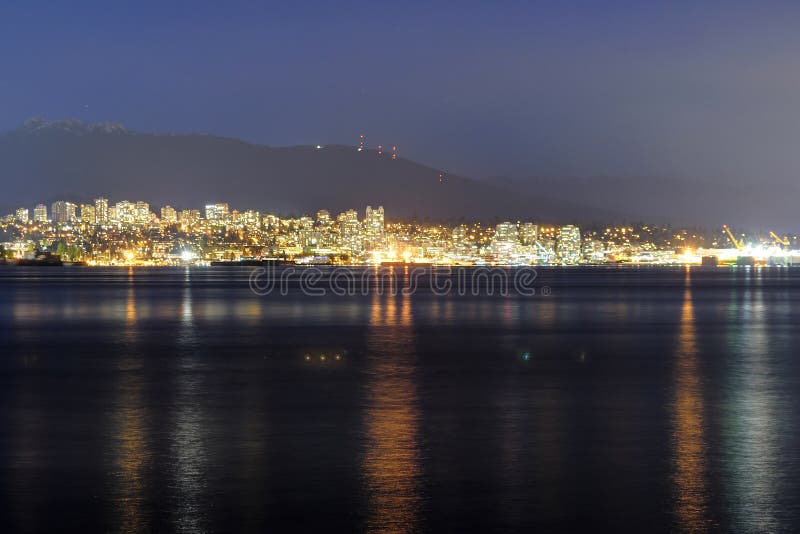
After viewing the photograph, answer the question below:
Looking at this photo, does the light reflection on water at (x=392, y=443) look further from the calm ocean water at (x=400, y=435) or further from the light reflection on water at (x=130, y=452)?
the light reflection on water at (x=130, y=452)

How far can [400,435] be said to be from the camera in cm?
1345

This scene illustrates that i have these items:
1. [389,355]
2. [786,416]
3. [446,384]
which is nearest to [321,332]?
[389,355]

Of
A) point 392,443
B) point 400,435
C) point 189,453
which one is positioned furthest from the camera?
point 400,435

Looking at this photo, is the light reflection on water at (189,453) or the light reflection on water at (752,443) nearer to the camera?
the light reflection on water at (189,453)

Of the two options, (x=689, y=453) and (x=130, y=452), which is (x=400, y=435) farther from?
(x=689, y=453)

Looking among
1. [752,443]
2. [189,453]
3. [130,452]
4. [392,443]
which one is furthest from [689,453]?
[130,452]

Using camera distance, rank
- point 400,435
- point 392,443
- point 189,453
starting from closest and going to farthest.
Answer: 1. point 189,453
2. point 392,443
3. point 400,435

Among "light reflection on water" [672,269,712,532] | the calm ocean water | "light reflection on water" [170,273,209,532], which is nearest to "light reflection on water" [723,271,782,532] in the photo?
the calm ocean water

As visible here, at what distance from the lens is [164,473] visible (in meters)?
10.9

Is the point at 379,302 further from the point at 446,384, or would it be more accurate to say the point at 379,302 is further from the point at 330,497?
the point at 330,497

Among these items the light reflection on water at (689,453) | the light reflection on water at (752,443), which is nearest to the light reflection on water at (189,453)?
the light reflection on water at (689,453)

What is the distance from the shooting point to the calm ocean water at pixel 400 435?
9328mm

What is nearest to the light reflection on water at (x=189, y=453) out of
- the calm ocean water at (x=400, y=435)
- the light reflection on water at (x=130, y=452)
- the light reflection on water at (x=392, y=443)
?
the calm ocean water at (x=400, y=435)

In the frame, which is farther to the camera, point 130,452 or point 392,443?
point 392,443
